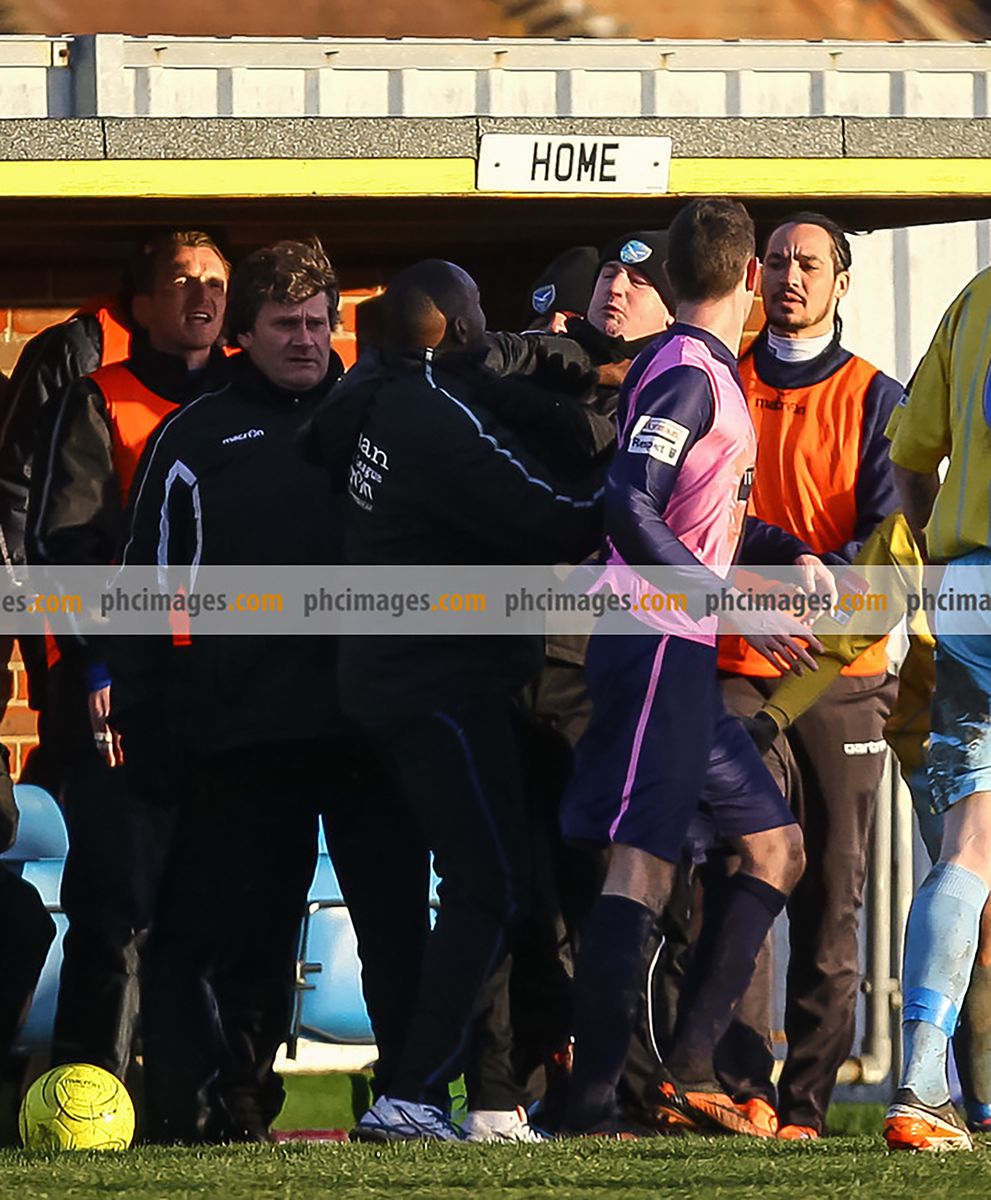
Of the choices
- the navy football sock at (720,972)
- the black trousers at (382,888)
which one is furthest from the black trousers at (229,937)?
the navy football sock at (720,972)

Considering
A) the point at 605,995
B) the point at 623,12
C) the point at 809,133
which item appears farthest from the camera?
the point at 623,12

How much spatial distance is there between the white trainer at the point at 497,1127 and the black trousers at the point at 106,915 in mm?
1111

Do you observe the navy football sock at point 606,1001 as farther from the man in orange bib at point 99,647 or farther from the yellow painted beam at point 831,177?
the yellow painted beam at point 831,177

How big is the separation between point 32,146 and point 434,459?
1.25 meters

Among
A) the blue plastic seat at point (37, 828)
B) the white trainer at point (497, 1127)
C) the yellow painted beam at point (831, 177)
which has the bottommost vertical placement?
the white trainer at point (497, 1127)

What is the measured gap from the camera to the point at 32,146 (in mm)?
6148

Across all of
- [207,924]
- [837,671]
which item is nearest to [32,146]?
[207,924]

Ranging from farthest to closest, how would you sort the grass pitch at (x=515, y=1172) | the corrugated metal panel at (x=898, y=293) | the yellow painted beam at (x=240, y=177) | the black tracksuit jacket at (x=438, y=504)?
the corrugated metal panel at (x=898, y=293)
the yellow painted beam at (x=240, y=177)
the black tracksuit jacket at (x=438, y=504)
the grass pitch at (x=515, y=1172)

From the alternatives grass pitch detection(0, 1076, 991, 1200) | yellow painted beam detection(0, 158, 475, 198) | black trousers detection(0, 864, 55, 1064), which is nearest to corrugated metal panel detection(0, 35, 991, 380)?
yellow painted beam detection(0, 158, 475, 198)

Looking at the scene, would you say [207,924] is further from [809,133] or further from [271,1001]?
[809,133]

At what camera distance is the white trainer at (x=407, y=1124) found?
18.3 feet

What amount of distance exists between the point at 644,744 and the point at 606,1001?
522 millimetres

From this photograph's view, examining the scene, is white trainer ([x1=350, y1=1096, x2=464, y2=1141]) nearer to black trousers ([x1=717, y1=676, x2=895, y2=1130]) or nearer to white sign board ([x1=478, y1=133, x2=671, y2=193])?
black trousers ([x1=717, y1=676, x2=895, y2=1130])

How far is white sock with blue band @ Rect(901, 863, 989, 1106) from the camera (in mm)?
4938
